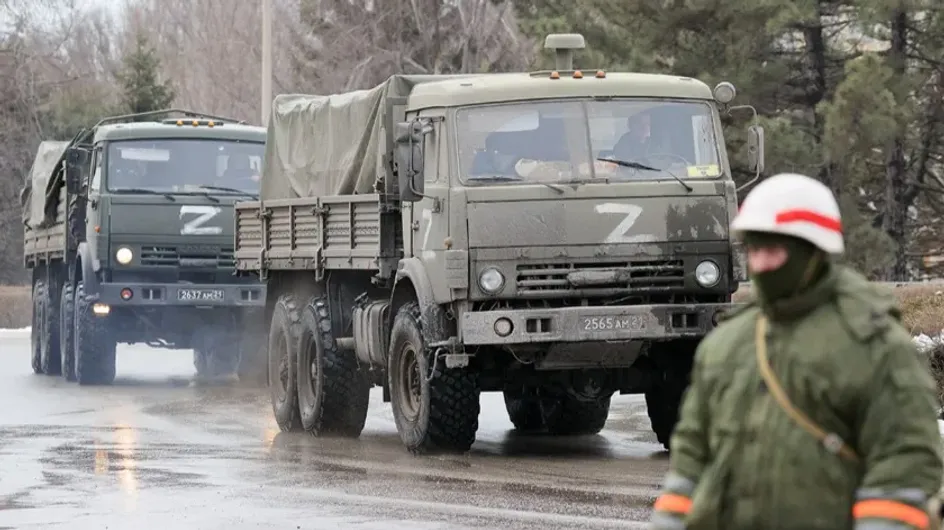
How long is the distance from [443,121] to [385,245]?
4.26ft

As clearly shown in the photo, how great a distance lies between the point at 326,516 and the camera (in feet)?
36.6

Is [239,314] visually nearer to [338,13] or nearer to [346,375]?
[346,375]

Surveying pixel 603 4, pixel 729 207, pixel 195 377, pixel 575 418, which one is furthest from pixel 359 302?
pixel 603 4

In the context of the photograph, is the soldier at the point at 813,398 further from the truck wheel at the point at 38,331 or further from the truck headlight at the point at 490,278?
the truck wheel at the point at 38,331

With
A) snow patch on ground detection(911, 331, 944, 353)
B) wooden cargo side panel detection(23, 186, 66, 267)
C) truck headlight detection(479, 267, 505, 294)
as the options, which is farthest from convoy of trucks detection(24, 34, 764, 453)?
wooden cargo side panel detection(23, 186, 66, 267)

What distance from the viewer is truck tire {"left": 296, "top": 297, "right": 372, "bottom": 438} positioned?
16.5m

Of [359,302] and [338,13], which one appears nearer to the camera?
[359,302]

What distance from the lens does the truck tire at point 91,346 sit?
23.2 m

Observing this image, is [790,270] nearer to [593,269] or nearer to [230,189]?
[593,269]

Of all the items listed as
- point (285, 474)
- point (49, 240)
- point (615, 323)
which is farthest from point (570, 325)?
point (49, 240)

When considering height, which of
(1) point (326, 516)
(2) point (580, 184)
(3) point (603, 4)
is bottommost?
(1) point (326, 516)

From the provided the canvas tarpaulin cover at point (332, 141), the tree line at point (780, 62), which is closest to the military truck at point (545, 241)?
the canvas tarpaulin cover at point (332, 141)

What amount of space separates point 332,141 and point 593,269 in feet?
13.3

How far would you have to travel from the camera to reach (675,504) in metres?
4.64
